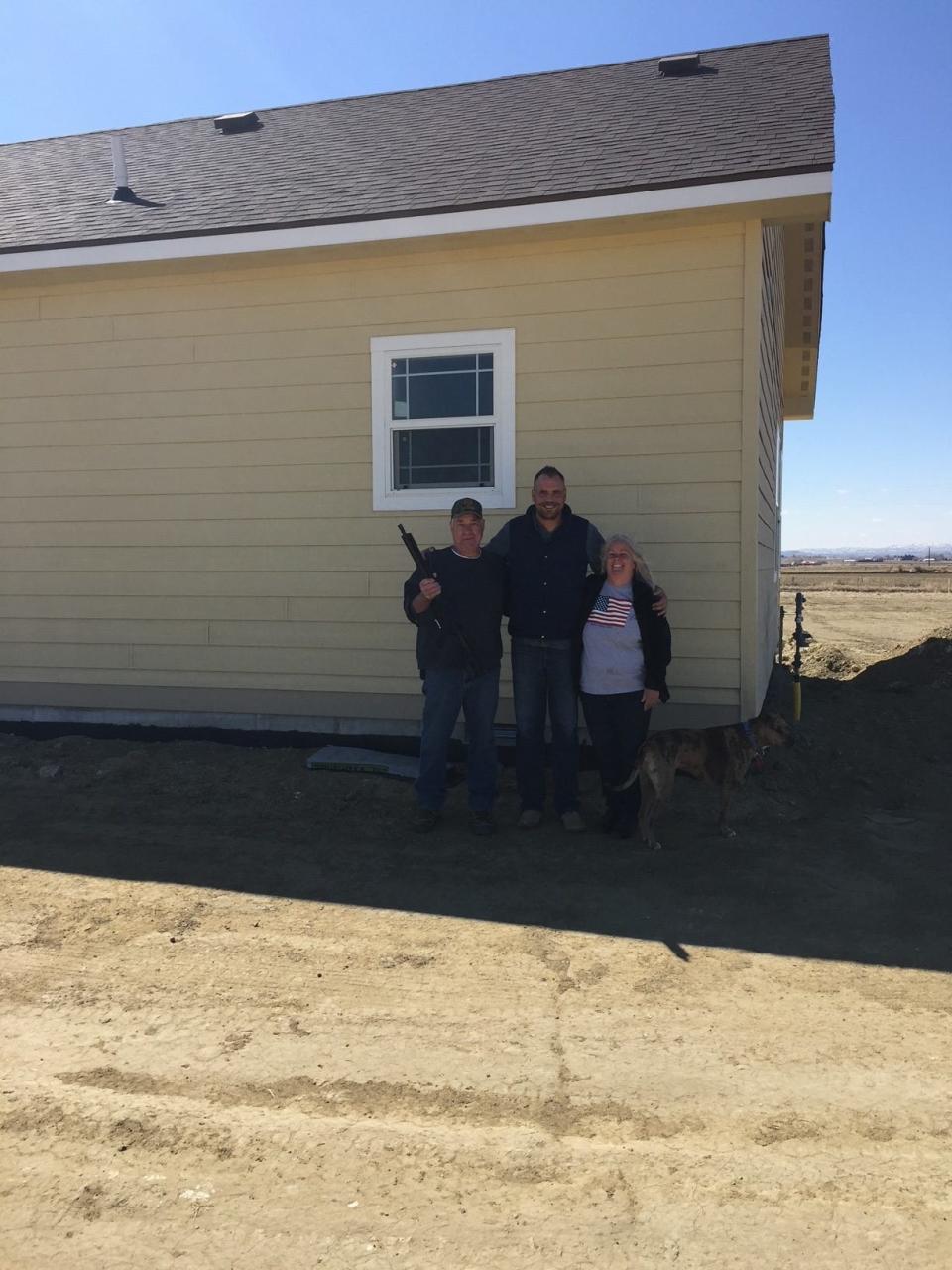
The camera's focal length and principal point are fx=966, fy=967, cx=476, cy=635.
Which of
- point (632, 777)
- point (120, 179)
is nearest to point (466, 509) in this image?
point (632, 777)

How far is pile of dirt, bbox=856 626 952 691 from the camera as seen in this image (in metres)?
10.0

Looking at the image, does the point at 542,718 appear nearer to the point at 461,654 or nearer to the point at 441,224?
the point at 461,654

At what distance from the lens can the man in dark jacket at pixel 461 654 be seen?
5.21m

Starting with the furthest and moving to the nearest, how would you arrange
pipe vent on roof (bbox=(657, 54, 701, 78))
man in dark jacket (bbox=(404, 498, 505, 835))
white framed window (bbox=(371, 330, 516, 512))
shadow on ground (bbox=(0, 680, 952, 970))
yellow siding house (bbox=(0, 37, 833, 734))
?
pipe vent on roof (bbox=(657, 54, 701, 78))
white framed window (bbox=(371, 330, 516, 512))
yellow siding house (bbox=(0, 37, 833, 734))
man in dark jacket (bbox=(404, 498, 505, 835))
shadow on ground (bbox=(0, 680, 952, 970))

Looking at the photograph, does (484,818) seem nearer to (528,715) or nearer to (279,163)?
(528,715)

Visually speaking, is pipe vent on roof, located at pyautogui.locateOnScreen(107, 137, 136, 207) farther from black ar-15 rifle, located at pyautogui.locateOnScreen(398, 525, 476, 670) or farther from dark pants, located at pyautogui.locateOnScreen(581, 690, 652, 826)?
dark pants, located at pyautogui.locateOnScreen(581, 690, 652, 826)

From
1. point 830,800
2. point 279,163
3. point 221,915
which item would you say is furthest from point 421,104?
point 221,915

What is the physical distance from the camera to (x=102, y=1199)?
2.36 meters

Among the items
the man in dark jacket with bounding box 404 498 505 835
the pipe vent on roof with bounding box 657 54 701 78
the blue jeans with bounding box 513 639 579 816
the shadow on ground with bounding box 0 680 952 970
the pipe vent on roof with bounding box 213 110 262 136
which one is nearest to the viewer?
the shadow on ground with bounding box 0 680 952 970

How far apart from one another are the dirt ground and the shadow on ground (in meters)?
0.03

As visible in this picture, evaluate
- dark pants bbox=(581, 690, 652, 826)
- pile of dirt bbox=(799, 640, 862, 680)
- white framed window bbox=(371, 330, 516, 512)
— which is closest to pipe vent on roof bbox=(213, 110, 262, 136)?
white framed window bbox=(371, 330, 516, 512)

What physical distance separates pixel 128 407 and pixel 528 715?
3907 mm

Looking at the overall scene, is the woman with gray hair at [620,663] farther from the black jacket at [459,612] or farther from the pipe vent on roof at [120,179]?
the pipe vent on roof at [120,179]

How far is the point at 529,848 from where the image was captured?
5070 mm
